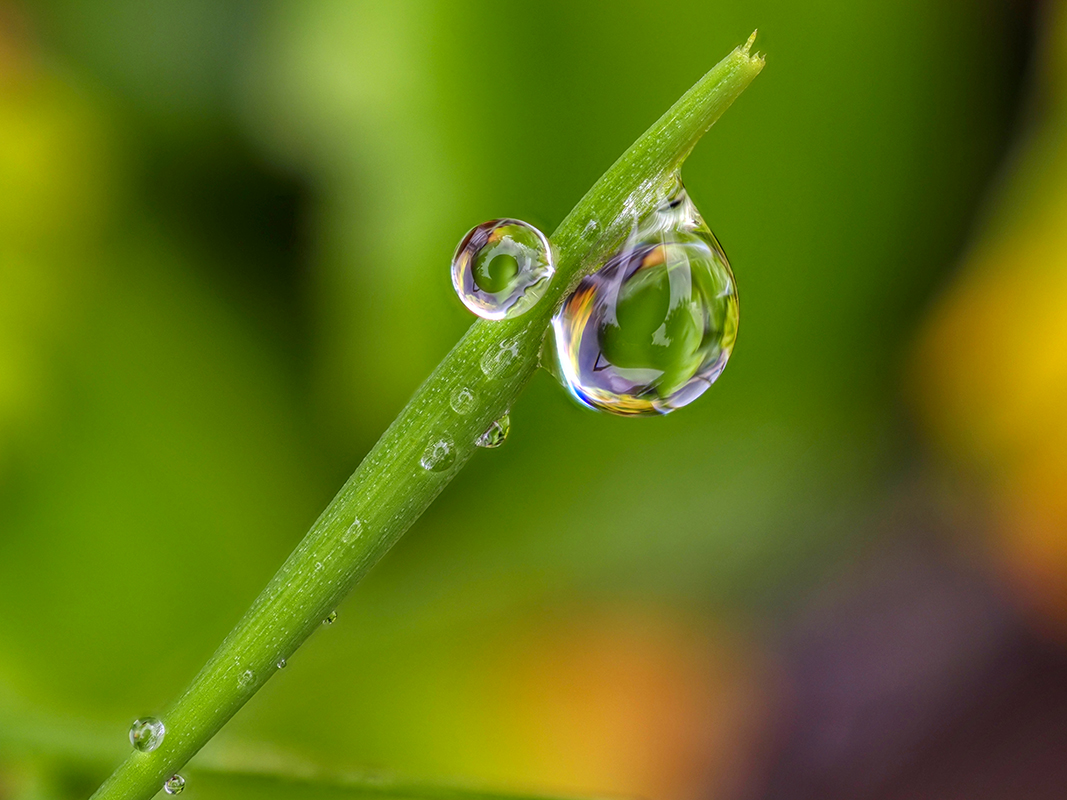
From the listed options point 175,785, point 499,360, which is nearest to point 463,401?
point 499,360

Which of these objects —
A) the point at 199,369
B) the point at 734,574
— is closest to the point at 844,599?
the point at 734,574

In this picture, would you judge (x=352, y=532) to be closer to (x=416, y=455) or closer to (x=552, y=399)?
(x=416, y=455)

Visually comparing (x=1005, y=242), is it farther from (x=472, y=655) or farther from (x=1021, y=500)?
(x=472, y=655)

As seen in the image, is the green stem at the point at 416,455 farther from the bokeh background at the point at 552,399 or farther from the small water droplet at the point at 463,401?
the bokeh background at the point at 552,399

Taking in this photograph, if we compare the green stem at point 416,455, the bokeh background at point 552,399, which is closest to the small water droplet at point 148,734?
the green stem at point 416,455

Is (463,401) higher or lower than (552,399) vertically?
lower

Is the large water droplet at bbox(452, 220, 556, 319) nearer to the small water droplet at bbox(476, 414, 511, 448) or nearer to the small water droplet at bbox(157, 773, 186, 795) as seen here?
the small water droplet at bbox(476, 414, 511, 448)
